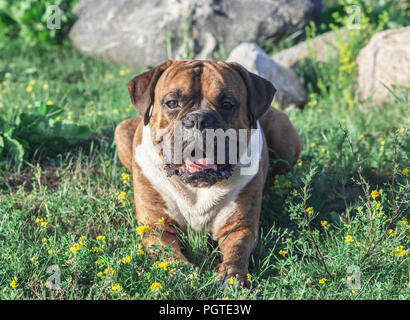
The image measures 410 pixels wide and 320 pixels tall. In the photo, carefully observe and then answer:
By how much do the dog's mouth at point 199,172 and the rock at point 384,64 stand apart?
291 centimetres

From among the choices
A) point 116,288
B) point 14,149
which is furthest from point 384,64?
point 116,288

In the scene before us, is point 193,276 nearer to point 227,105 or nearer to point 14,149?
point 227,105

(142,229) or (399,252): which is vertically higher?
(142,229)

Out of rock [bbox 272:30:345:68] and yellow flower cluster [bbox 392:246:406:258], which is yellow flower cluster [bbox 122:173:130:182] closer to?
yellow flower cluster [bbox 392:246:406:258]

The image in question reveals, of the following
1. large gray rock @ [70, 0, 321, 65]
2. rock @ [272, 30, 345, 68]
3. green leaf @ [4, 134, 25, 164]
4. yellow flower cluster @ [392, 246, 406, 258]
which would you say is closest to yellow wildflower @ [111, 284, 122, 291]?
yellow flower cluster @ [392, 246, 406, 258]

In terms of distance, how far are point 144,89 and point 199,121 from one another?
585 mm

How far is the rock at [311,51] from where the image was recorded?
602cm

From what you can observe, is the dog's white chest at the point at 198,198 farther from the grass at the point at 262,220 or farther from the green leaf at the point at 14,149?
the green leaf at the point at 14,149

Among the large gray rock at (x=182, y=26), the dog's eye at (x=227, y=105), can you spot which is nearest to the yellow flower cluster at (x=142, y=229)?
the dog's eye at (x=227, y=105)

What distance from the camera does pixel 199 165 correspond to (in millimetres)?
3023

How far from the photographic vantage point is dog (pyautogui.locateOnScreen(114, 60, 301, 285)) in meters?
3.01

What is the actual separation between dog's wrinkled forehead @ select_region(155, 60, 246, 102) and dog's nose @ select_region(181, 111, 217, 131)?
191mm

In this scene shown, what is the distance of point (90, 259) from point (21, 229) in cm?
65

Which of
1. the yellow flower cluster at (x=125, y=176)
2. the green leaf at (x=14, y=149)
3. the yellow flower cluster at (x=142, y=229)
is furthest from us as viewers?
the green leaf at (x=14, y=149)
